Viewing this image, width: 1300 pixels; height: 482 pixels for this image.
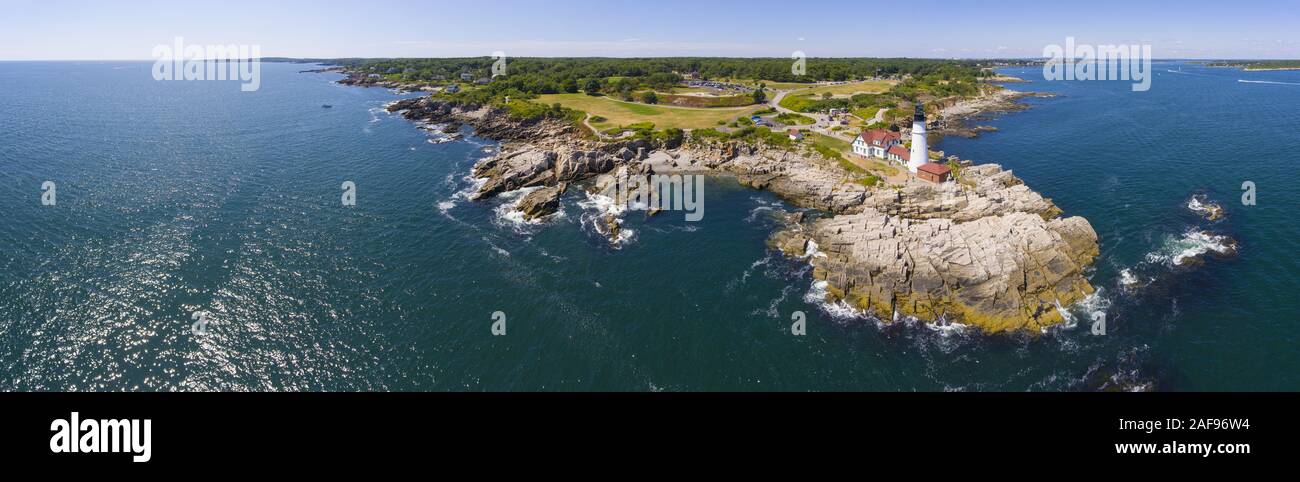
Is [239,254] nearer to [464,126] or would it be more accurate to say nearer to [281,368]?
[281,368]

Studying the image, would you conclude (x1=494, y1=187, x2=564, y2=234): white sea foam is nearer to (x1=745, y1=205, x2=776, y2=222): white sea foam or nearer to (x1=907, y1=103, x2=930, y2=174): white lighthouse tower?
(x1=745, y1=205, x2=776, y2=222): white sea foam

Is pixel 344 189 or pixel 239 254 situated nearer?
pixel 239 254

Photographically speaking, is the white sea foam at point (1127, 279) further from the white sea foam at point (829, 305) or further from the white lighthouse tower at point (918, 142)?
the white lighthouse tower at point (918, 142)

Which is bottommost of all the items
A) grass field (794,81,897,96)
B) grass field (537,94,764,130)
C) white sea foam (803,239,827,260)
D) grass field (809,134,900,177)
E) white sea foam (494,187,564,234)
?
white sea foam (803,239,827,260)

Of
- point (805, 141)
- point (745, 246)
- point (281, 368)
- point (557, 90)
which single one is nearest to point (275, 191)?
point (281, 368)

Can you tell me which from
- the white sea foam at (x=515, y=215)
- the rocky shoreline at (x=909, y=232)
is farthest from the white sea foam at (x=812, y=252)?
the white sea foam at (x=515, y=215)

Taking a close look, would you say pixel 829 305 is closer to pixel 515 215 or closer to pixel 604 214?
pixel 604 214

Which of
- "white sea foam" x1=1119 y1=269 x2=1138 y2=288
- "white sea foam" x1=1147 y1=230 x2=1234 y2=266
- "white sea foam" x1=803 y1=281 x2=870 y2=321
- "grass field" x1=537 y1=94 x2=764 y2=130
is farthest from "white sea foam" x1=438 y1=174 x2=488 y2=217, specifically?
"white sea foam" x1=1147 y1=230 x2=1234 y2=266
